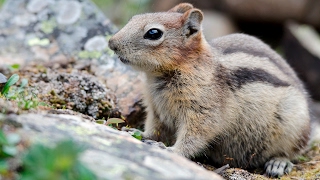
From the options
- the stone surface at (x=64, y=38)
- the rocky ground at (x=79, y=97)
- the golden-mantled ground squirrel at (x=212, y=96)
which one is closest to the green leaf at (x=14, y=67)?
the rocky ground at (x=79, y=97)

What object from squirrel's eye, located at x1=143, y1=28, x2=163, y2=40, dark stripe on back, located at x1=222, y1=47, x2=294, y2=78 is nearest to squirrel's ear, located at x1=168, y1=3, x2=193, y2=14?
dark stripe on back, located at x1=222, y1=47, x2=294, y2=78

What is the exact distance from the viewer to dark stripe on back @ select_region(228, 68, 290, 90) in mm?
6367

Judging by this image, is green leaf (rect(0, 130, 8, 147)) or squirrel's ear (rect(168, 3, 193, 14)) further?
squirrel's ear (rect(168, 3, 193, 14))

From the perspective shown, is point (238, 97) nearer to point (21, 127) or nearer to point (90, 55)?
point (90, 55)

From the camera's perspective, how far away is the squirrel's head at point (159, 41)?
612 centimetres

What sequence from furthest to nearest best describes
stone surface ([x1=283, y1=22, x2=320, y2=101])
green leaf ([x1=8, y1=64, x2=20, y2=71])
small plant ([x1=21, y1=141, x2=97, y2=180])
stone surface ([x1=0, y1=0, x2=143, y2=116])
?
1. stone surface ([x1=283, y1=22, x2=320, y2=101])
2. stone surface ([x1=0, y1=0, x2=143, y2=116])
3. green leaf ([x1=8, y1=64, x2=20, y2=71])
4. small plant ([x1=21, y1=141, x2=97, y2=180])

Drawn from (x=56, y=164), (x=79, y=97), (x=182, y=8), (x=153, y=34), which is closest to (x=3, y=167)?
(x=56, y=164)

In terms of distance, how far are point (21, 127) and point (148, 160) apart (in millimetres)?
1045

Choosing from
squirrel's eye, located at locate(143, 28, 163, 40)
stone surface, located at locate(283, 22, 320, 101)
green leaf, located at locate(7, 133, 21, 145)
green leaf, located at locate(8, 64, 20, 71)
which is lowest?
stone surface, located at locate(283, 22, 320, 101)

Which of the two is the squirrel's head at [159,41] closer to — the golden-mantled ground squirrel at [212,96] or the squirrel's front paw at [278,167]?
the golden-mantled ground squirrel at [212,96]

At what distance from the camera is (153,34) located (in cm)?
623

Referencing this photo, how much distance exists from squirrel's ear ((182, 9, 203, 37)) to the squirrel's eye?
0.39m

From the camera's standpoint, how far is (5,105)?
4098 mm

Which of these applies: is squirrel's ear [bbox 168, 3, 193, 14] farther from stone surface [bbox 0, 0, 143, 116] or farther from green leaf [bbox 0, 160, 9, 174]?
green leaf [bbox 0, 160, 9, 174]
